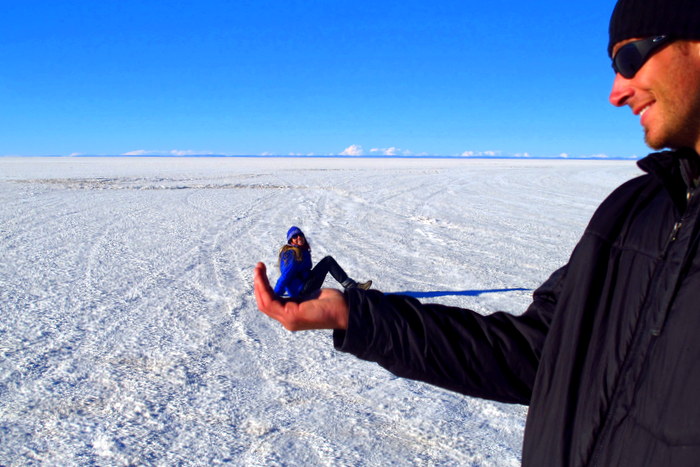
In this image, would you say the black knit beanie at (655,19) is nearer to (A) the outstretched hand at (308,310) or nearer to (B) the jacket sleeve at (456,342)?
(B) the jacket sleeve at (456,342)

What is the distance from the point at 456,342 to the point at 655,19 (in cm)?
80

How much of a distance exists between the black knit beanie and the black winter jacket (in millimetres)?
241

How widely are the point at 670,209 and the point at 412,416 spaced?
7.45ft

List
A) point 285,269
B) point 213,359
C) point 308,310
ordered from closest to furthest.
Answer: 1. point 308,310
2. point 213,359
3. point 285,269

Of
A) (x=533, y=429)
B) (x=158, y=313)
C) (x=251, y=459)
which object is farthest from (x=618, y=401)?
(x=158, y=313)

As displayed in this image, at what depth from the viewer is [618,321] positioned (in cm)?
112

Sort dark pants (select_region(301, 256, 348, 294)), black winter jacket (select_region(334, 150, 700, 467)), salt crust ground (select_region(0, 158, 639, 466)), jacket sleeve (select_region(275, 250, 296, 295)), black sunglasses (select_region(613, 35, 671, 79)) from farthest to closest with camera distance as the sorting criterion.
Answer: dark pants (select_region(301, 256, 348, 294)), jacket sleeve (select_region(275, 250, 296, 295)), salt crust ground (select_region(0, 158, 639, 466)), black sunglasses (select_region(613, 35, 671, 79)), black winter jacket (select_region(334, 150, 700, 467))

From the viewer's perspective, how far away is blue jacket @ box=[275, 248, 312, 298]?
424 cm

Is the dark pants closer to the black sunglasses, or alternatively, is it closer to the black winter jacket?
the black winter jacket

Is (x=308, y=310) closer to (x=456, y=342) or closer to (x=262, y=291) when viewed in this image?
(x=262, y=291)

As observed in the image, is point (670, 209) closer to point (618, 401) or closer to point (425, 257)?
point (618, 401)

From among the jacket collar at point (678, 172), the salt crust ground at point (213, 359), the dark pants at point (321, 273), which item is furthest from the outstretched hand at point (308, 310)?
the dark pants at point (321, 273)

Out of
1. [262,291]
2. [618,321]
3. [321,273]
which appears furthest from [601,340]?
[321,273]

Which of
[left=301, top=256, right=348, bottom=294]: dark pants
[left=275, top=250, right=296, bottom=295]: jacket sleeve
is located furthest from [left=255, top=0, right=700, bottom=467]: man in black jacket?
[left=301, top=256, right=348, bottom=294]: dark pants
